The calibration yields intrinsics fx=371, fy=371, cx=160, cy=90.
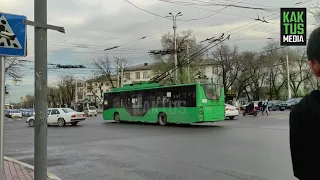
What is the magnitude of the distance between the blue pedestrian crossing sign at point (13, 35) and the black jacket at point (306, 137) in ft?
12.1

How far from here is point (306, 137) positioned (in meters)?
1.75

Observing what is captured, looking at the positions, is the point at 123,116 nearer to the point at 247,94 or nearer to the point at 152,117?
the point at 152,117

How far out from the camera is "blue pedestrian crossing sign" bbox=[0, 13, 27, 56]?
4.46 m

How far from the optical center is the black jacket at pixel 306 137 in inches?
67.1

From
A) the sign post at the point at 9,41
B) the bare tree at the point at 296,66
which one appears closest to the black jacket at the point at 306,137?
the sign post at the point at 9,41

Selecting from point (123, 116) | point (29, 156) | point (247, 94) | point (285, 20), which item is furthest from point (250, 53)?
point (29, 156)

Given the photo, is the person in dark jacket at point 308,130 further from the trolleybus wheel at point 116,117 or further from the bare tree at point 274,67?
the bare tree at point 274,67

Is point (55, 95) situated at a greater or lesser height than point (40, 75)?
greater

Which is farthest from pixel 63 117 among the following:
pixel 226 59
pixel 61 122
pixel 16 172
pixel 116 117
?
pixel 226 59

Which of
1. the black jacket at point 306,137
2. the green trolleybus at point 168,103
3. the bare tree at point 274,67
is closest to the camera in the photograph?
the black jacket at point 306,137

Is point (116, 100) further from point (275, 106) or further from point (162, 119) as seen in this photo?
point (275, 106)

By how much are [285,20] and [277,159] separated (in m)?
7.21

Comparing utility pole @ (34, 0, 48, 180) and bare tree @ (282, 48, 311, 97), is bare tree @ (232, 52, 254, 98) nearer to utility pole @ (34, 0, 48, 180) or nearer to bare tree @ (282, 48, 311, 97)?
bare tree @ (282, 48, 311, 97)

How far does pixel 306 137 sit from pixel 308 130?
0.12 feet
